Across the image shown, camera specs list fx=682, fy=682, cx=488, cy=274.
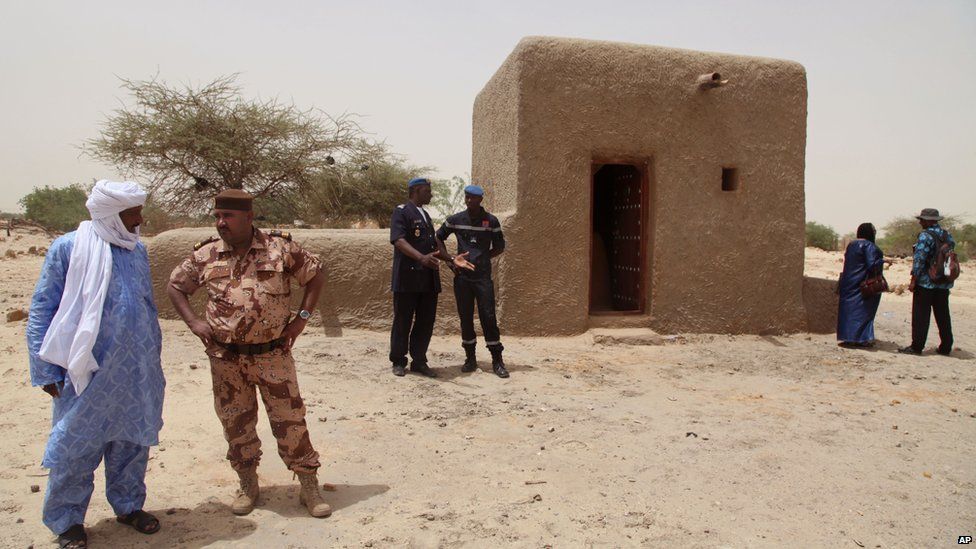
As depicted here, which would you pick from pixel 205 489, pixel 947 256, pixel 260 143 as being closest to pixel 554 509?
pixel 205 489

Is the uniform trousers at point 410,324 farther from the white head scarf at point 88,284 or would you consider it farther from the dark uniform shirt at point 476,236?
the white head scarf at point 88,284

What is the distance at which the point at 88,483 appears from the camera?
2.71m

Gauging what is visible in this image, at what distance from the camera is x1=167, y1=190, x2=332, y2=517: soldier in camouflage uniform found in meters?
2.85

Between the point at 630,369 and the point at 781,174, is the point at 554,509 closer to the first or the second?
the point at 630,369

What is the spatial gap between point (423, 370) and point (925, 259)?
5.13 m

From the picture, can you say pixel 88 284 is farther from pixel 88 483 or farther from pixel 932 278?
pixel 932 278

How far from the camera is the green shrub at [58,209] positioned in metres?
25.6

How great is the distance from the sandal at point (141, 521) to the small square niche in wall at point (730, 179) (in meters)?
6.50

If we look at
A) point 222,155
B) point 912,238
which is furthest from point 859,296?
point 912,238

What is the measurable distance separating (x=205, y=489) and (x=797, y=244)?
6.66 metres

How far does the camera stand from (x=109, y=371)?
2678 millimetres

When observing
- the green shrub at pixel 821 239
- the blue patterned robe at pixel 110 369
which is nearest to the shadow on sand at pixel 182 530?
the blue patterned robe at pixel 110 369

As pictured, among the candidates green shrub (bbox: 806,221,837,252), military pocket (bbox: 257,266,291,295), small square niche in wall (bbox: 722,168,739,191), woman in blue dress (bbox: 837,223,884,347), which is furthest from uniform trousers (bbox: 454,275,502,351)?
green shrub (bbox: 806,221,837,252)

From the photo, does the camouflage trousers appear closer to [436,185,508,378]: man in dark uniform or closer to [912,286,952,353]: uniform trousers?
[436,185,508,378]: man in dark uniform
